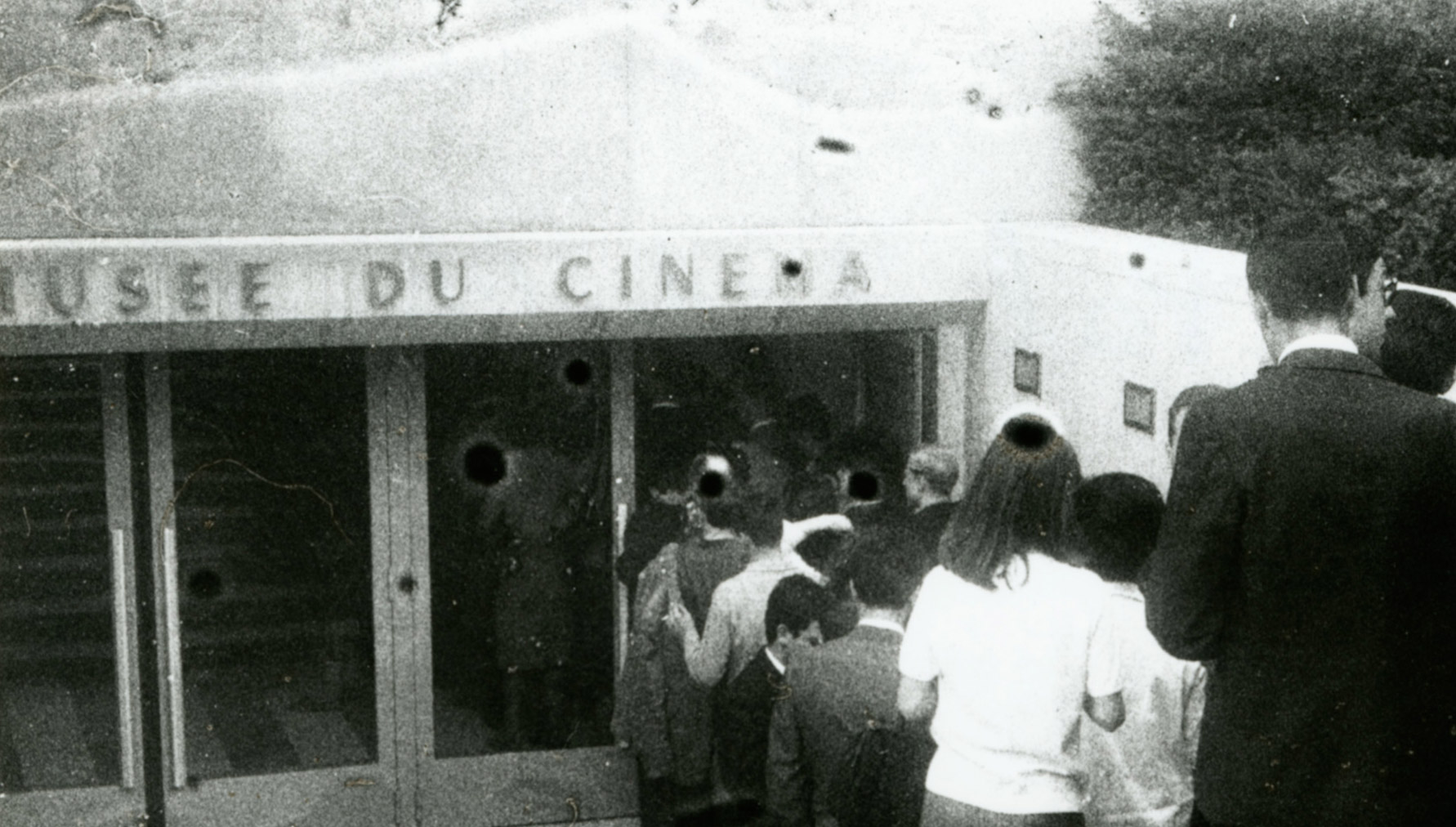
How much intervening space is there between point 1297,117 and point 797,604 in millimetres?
2741

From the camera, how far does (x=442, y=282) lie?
711 cm

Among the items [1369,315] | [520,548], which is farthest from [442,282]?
[1369,315]

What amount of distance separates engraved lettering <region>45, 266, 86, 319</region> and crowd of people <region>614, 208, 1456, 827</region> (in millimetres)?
2893

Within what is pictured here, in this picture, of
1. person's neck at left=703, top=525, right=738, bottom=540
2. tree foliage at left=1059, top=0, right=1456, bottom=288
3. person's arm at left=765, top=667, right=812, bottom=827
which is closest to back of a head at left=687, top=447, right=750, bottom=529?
person's neck at left=703, top=525, right=738, bottom=540

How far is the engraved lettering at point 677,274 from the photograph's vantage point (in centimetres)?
722

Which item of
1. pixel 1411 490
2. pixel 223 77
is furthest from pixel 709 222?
pixel 1411 490

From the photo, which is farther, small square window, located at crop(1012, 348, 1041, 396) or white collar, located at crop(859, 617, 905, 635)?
small square window, located at crop(1012, 348, 1041, 396)

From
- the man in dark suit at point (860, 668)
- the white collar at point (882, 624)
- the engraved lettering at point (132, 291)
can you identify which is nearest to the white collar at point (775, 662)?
the man in dark suit at point (860, 668)

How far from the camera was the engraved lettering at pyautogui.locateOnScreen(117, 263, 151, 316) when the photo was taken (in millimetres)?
6922

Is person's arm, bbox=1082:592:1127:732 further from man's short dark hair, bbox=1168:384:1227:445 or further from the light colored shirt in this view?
the light colored shirt

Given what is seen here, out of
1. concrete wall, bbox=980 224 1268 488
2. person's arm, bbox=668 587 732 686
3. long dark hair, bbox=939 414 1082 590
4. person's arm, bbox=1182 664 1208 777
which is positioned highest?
concrete wall, bbox=980 224 1268 488

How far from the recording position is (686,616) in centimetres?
656

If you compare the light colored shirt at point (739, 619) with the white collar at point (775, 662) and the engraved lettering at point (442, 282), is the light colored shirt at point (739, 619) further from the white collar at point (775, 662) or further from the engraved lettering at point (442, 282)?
the engraved lettering at point (442, 282)

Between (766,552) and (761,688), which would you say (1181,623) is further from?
(766,552)
